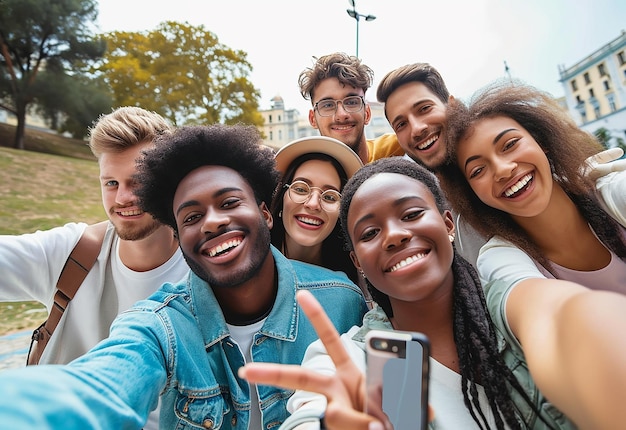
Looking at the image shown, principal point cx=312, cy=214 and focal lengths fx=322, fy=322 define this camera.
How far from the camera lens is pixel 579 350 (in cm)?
86

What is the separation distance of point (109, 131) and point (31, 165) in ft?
43.1

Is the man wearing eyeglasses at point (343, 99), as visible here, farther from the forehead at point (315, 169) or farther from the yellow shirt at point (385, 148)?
the forehead at point (315, 169)

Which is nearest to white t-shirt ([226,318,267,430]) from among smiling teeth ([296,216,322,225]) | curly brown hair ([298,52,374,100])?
smiling teeth ([296,216,322,225])

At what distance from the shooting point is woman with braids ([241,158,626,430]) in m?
0.81

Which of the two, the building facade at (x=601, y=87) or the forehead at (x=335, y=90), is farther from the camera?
the building facade at (x=601, y=87)

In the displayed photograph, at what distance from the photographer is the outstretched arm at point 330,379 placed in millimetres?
777

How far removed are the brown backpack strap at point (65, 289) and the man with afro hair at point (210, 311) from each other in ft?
2.54

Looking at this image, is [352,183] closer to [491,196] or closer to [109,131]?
[491,196]

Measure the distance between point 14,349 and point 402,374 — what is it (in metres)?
5.15

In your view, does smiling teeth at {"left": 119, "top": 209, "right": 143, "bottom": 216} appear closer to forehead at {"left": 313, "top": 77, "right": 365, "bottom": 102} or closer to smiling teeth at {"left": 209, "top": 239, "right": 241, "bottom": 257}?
smiling teeth at {"left": 209, "top": 239, "right": 241, "bottom": 257}

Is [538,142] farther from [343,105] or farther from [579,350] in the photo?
[343,105]

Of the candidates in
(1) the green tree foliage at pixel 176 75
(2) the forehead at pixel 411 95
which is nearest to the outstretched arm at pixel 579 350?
(2) the forehead at pixel 411 95

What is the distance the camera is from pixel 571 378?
2.90ft

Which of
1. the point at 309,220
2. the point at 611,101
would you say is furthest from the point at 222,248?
the point at 611,101
